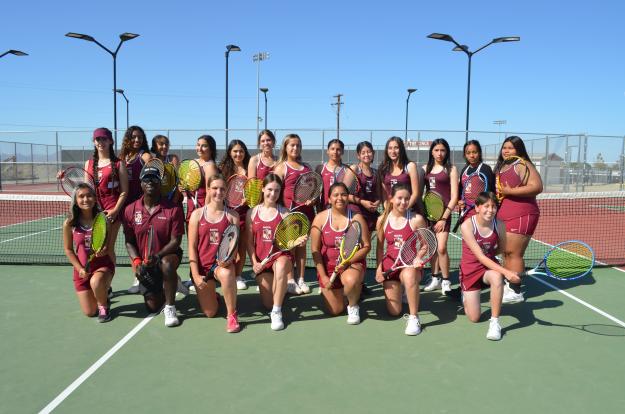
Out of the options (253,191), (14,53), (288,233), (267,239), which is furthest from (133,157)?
(14,53)

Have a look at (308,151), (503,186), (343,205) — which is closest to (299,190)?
(343,205)

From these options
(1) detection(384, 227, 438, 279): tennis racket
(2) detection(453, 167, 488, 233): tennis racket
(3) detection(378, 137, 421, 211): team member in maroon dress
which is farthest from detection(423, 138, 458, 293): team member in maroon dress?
(1) detection(384, 227, 438, 279): tennis racket

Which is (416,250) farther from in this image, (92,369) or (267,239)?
(92,369)

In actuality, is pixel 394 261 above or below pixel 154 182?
below

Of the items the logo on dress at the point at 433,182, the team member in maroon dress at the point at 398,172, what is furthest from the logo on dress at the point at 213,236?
the logo on dress at the point at 433,182

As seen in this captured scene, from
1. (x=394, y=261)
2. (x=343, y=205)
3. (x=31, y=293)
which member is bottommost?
(x=31, y=293)

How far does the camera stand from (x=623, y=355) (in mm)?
3494

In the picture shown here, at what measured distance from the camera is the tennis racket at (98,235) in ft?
13.3

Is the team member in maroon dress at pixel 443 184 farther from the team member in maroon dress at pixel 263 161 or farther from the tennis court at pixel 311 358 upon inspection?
the team member in maroon dress at pixel 263 161

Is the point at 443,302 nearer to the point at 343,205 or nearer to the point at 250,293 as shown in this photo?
the point at 343,205

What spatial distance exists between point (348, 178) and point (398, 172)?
1.71ft

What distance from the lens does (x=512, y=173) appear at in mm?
4875

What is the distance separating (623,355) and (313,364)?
2282mm

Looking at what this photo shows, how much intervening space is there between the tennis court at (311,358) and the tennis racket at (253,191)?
1009mm
